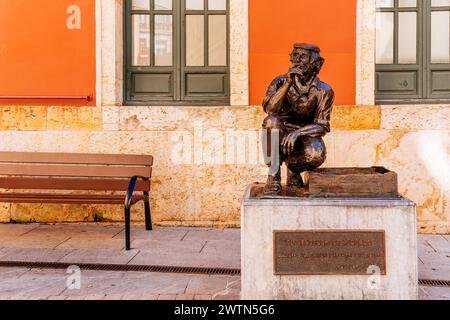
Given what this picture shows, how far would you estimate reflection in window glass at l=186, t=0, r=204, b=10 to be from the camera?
7.61 meters

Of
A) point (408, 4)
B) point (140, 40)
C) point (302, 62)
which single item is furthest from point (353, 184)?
point (140, 40)

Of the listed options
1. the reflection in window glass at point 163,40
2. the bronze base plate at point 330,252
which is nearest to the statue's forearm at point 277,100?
the bronze base plate at point 330,252

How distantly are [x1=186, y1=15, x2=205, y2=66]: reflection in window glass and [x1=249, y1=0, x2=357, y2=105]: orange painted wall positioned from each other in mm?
715

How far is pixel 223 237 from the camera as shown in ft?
22.0

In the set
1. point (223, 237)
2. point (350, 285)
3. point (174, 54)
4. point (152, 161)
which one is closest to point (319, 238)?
point (350, 285)

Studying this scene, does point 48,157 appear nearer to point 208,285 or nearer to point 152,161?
point 152,161

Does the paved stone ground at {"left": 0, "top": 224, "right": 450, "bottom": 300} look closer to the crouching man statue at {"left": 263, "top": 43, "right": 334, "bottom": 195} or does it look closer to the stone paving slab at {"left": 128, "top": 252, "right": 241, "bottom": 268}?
the stone paving slab at {"left": 128, "top": 252, "right": 241, "bottom": 268}

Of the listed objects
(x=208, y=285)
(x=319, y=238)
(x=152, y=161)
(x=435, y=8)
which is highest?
(x=435, y=8)

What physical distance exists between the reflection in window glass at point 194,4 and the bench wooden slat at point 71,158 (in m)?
2.18

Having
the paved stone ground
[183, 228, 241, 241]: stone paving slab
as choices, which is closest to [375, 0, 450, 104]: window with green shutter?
the paved stone ground

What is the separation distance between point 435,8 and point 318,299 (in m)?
4.98

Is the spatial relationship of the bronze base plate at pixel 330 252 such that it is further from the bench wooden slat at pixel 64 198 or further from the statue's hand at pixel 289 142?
the bench wooden slat at pixel 64 198

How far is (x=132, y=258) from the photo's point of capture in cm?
565

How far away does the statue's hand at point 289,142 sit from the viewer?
416 cm
